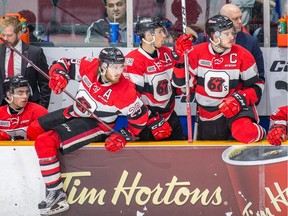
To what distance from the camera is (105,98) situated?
5039 millimetres

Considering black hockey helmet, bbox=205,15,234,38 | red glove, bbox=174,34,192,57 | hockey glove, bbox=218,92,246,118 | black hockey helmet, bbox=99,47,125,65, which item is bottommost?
hockey glove, bbox=218,92,246,118

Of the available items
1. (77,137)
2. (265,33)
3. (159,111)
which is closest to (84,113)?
(77,137)

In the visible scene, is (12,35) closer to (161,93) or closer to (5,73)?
(5,73)

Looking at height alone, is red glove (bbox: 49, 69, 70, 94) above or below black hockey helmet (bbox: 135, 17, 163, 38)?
below

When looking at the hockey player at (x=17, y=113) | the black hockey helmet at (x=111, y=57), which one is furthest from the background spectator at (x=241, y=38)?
the hockey player at (x=17, y=113)

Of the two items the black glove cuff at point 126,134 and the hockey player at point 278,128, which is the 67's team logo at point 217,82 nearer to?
the hockey player at point 278,128

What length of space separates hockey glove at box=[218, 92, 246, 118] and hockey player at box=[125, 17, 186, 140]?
0.42 m

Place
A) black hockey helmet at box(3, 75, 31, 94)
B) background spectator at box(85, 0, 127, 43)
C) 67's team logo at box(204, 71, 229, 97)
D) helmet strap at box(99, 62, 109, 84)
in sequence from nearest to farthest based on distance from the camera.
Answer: helmet strap at box(99, 62, 109, 84), 67's team logo at box(204, 71, 229, 97), black hockey helmet at box(3, 75, 31, 94), background spectator at box(85, 0, 127, 43)

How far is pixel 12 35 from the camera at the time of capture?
5.63m

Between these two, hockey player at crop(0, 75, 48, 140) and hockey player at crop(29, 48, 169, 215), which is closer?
hockey player at crop(29, 48, 169, 215)

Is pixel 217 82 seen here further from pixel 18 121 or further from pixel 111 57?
pixel 18 121

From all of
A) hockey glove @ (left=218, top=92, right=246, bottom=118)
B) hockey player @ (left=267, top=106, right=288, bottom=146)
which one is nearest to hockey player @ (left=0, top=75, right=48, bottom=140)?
hockey glove @ (left=218, top=92, right=246, bottom=118)

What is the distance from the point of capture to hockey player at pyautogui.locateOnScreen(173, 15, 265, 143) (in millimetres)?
5113

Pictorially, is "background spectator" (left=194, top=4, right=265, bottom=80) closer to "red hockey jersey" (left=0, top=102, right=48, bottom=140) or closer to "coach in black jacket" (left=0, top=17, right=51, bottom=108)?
"coach in black jacket" (left=0, top=17, right=51, bottom=108)
